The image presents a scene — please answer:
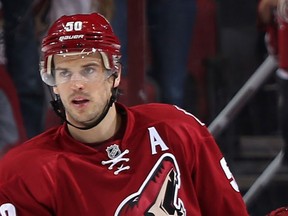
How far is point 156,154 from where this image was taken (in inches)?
103

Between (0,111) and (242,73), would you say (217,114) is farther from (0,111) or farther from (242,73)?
(0,111)

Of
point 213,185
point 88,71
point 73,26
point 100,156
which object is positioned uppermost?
point 73,26

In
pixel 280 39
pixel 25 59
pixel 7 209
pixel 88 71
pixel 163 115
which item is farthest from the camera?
pixel 25 59

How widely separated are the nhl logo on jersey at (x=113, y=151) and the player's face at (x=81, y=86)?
0.10 m

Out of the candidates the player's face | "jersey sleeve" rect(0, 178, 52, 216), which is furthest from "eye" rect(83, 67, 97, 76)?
"jersey sleeve" rect(0, 178, 52, 216)

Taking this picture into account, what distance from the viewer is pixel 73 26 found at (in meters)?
2.56

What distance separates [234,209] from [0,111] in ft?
4.81

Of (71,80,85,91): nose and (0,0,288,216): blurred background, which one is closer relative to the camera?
(71,80,85,91): nose

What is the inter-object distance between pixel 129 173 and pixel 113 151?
7 cm

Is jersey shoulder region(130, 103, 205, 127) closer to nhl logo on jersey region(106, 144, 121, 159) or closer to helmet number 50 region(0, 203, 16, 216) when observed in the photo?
nhl logo on jersey region(106, 144, 121, 159)

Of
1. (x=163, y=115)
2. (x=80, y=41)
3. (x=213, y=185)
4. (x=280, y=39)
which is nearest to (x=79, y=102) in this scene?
(x=80, y=41)

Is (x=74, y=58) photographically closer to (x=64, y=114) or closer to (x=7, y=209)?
(x=64, y=114)

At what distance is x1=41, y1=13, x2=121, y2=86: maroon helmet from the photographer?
253 cm

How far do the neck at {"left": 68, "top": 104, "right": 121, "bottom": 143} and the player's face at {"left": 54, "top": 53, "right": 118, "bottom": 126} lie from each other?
4 centimetres
